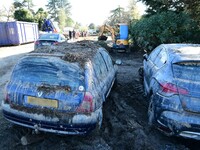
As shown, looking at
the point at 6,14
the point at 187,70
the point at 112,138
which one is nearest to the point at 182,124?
the point at 187,70

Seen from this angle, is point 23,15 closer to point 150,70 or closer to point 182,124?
point 150,70

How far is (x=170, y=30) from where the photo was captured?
12.8m

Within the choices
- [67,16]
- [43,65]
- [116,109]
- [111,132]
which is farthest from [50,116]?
[67,16]

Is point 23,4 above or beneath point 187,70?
above

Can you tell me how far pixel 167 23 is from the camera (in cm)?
1303

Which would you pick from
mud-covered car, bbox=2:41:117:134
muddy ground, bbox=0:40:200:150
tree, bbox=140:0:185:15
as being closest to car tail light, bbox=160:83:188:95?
muddy ground, bbox=0:40:200:150

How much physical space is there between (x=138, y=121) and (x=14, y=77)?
274 centimetres

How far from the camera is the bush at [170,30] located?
1235 centimetres

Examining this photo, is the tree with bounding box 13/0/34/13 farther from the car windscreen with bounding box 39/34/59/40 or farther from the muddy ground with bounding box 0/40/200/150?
the muddy ground with bounding box 0/40/200/150

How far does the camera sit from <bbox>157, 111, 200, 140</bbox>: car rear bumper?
3.74 m

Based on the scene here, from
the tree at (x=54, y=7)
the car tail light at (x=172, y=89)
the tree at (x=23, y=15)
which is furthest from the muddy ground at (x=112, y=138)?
the tree at (x=54, y=7)

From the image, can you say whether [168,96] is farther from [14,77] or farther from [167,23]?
[167,23]

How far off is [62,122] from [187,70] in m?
2.37

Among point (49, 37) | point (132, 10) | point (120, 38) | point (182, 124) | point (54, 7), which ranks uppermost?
point (54, 7)
